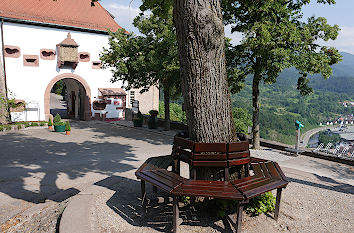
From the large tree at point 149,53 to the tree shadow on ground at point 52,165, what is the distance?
4.36m

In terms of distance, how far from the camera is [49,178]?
7.25m

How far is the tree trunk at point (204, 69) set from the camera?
12.7 ft

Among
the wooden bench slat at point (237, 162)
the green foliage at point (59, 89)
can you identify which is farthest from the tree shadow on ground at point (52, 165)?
the green foliage at point (59, 89)

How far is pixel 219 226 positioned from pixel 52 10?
877 inches

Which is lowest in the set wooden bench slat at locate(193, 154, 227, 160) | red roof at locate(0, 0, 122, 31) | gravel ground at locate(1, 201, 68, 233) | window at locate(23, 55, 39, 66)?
gravel ground at locate(1, 201, 68, 233)

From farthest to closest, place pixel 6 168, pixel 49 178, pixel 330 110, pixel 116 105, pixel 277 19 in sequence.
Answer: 1. pixel 330 110
2. pixel 116 105
3. pixel 277 19
4. pixel 6 168
5. pixel 49 178

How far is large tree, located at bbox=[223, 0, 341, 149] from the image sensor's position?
998 cm

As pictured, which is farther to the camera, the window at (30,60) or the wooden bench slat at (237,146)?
the window at (30,60)

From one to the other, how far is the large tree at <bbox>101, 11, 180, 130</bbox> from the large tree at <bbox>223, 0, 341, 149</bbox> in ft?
11.8

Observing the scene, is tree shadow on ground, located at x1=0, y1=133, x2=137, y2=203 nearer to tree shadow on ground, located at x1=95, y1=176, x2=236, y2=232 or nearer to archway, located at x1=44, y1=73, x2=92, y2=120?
tree shadow on ground, located at x1=95, y1=176, x2=236, y2=232

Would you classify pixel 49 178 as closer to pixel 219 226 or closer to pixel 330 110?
pixel 219 226

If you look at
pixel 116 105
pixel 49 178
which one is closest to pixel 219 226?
pixel 49 178

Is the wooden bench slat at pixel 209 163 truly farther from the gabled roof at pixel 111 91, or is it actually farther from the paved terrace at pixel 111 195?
the gabled roof at pixel 111 91

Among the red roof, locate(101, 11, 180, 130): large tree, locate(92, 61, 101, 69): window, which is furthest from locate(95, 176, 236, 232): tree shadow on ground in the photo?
locate(92, 61, 101, 69): window
